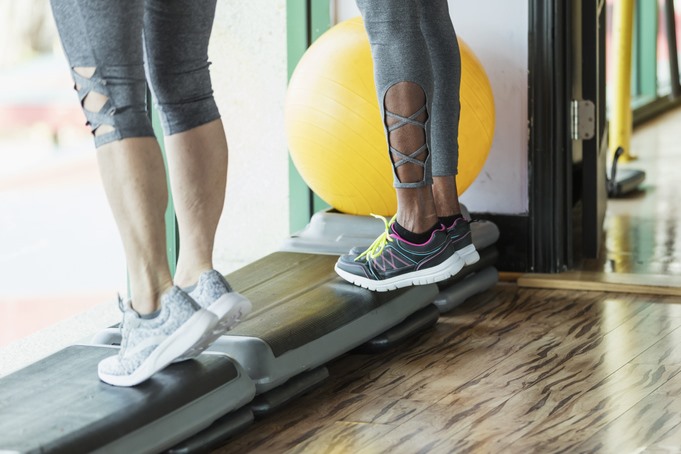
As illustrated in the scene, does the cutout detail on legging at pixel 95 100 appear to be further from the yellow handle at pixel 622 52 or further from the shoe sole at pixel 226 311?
the yellow handle at pixel 622 52

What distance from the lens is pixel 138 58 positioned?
1.64 metres

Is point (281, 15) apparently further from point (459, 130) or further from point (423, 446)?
point (423, 446)

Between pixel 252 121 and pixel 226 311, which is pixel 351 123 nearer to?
pixel 252 121

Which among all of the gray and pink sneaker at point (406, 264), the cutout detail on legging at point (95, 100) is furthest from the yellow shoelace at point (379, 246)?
the cutout detail on legging at point (95, 100)

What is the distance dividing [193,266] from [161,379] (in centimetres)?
21

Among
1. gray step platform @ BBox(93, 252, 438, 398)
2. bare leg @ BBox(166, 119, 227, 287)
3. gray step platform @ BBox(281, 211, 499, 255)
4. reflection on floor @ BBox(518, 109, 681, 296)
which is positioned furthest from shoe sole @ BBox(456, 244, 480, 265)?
bare leg @ BBox(166, 119, 227, 287)

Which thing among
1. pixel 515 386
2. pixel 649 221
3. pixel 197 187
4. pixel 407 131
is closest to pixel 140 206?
pixel 197 187

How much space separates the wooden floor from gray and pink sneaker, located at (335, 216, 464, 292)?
16 cm

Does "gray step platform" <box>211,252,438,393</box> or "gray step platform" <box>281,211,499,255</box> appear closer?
"gray step platform" <box>211,252,438,393</box>

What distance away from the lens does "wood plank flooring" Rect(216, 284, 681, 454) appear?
1773 mm

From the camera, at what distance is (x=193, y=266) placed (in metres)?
1.81

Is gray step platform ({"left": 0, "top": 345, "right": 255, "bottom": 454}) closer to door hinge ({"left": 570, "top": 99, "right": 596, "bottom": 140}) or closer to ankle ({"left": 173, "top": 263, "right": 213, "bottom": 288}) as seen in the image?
ankle ({"left": 173, "top": 263, "right": 213, "bottom": 288})

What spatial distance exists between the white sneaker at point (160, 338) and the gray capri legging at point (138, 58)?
274 millimetres

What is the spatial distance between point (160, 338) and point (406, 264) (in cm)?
71
